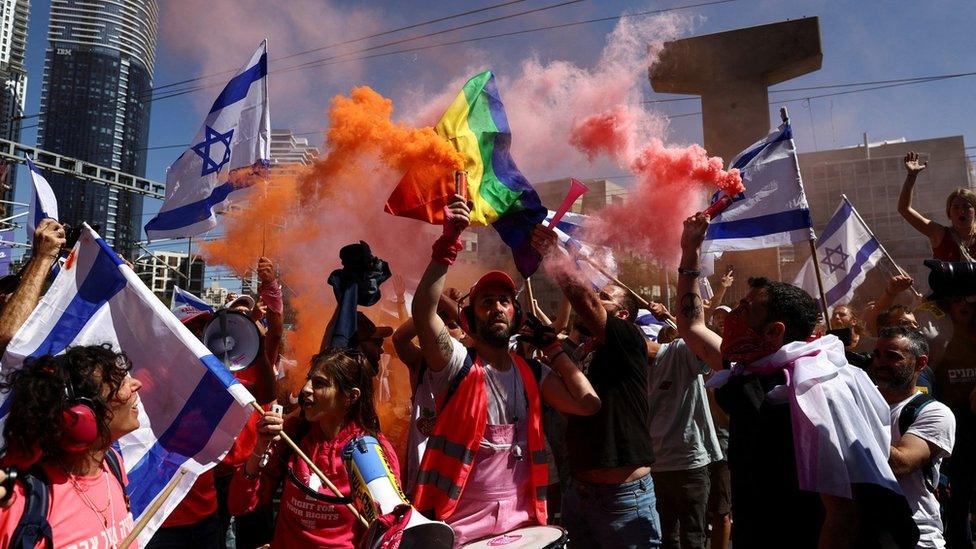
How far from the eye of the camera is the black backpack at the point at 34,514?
7.38ft

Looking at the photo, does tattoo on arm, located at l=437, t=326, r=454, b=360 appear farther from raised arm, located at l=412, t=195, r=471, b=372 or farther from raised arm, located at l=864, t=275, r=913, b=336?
raised arm, located at l=864, t=275, r=913, b=336

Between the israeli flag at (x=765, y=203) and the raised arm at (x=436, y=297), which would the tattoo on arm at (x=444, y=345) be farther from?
the israeli flag at (x=765, y=203)

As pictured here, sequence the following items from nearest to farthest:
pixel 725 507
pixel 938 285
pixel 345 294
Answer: pixel 938 285 < pixel 345 294 < pixel 725 507

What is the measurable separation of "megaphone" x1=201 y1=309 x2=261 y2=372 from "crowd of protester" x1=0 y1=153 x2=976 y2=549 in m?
0.14

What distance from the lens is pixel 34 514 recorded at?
231 cm

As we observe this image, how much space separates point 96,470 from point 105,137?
126363 millimetres

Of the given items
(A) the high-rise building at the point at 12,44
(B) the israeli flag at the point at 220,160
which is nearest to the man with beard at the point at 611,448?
(B) the israeli flag at the point at 220,160

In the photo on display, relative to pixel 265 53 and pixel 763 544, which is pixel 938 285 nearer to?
pixel 763 544

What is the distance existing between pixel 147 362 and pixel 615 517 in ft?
9.05

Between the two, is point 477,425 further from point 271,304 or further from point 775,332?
point 271,304

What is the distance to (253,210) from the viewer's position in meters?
7.91

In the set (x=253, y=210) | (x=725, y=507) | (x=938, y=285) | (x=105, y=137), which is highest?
(x=105, y=137)

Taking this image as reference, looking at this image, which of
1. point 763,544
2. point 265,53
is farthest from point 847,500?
point 265,53

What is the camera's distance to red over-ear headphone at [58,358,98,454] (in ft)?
8.21
